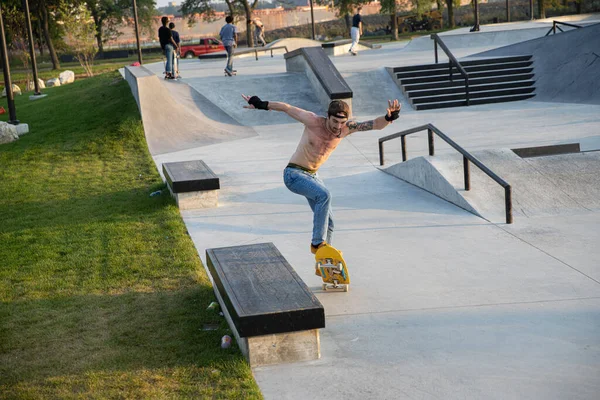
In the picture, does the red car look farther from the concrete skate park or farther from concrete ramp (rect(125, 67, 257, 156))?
concrete ramp (rect(125, 67, 257, 156))

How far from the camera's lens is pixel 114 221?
994 cm

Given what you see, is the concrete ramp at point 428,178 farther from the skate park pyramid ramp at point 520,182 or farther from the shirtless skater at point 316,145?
the shirtless skater at point 316,145

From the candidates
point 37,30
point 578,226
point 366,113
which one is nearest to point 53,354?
point 578,226

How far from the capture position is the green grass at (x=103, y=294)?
5191mm

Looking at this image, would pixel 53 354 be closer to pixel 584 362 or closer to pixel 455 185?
pixel 584 362

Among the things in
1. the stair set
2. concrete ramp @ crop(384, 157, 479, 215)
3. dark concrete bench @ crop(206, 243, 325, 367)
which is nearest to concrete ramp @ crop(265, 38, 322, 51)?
the stair set

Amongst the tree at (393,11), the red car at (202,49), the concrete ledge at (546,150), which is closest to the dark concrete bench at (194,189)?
the concrete ledge at (546,150)

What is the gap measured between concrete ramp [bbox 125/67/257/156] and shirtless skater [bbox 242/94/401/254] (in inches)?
353

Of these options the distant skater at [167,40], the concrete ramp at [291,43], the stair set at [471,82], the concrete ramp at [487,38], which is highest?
the distant skater at [167,40]

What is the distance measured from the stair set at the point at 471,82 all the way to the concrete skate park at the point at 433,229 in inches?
14.3

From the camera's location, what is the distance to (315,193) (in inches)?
270

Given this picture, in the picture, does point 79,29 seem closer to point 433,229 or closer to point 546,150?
point 546,150

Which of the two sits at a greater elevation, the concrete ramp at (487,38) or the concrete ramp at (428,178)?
the concrete ramp at (487,38)

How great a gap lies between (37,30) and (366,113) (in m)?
43.1
